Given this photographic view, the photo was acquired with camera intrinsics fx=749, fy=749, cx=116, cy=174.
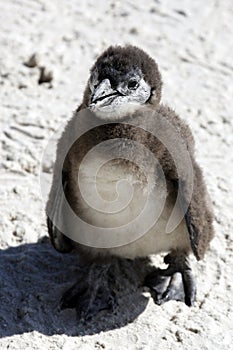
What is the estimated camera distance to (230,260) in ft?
15.7

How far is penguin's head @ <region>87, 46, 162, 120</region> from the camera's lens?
13.1 feet

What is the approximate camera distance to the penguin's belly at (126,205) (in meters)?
3.98

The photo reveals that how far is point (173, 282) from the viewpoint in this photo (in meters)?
4.58

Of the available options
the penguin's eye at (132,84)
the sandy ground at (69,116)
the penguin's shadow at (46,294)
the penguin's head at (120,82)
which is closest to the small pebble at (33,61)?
the sandy ground at (69,116)

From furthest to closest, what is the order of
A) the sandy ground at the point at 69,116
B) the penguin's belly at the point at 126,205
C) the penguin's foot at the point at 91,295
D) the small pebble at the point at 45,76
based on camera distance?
the small pebble at the point at 45,76, the penguin's foot at the point at 91,295, the sandy ground at the point at 69,116, the penguin's belly at the point at 126,205

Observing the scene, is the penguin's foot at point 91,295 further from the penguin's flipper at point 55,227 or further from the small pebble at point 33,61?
the small pebble at point 33,61

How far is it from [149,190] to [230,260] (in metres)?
1.04

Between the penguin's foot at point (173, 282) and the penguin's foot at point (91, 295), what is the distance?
0.26m

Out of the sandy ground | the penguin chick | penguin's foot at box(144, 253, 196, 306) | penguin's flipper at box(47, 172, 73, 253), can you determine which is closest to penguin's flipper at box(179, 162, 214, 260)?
the penguin chick

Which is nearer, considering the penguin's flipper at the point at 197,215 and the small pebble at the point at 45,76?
the penguin's flipper at the point at 197,215

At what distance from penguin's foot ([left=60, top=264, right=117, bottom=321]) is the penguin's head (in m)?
1.01

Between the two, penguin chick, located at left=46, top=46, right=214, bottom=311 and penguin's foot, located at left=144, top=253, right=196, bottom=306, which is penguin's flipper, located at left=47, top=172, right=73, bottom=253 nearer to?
penguin chick, located at left=46, top=46, right=214, bottom=311

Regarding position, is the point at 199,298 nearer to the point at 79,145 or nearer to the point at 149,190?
the point at 149,190

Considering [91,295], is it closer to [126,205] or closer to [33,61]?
[126,205]
